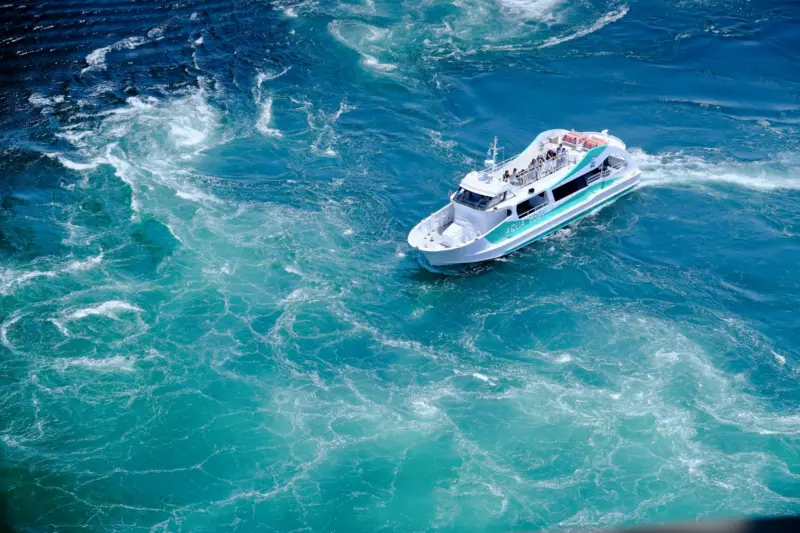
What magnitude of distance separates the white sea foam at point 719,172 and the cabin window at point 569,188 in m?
7.08

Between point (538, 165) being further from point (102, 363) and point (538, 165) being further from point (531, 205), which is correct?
point (102, 363)

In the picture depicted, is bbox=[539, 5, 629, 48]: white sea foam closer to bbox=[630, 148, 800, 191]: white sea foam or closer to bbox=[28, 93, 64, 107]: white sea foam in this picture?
bbox=[630, 148, 800, 191]: white sea foam

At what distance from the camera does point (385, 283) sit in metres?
58.2

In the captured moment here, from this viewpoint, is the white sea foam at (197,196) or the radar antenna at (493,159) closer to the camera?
the radar antenna at (493,159)

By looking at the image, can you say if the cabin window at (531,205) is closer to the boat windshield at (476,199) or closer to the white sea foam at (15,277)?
the boat windshield at (476,199)

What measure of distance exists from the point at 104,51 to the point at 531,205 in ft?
180

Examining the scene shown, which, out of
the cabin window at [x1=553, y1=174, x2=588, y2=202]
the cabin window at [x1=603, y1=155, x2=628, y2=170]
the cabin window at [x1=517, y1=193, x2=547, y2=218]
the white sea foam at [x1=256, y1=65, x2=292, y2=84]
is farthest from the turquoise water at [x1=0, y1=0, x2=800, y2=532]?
the cabin window at [x1=603, y1=155, x2=628, y2=170]

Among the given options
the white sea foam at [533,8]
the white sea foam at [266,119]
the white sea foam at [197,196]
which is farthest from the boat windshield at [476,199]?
the white sea foam at [533,8]

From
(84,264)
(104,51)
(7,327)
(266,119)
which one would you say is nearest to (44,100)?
(104,51)

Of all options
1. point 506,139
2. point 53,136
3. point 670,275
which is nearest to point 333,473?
point 670,275

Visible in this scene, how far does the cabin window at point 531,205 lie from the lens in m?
60.7

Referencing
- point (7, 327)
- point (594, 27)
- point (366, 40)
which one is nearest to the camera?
point (7, 327)

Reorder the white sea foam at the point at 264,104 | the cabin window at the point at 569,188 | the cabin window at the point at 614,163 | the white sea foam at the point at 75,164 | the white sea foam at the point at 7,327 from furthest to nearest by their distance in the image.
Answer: the white sea foam at the point at 264,104
the white sea foam at the point at 75,164
the cabin window at the point at 614,163
the cabin window at the point at 569,188
the white sea foam at the point at 7,327

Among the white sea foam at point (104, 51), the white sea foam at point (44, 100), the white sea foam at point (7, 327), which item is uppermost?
the white sea foam at point (104, 51)
